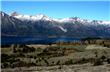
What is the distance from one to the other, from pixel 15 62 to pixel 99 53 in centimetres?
605

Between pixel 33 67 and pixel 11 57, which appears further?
pixel 11 57

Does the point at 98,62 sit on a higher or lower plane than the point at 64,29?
higher

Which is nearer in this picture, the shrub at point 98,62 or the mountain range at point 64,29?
the shrub at point 98,62

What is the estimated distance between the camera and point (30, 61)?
16641mm

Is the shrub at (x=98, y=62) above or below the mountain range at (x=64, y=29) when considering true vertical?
above

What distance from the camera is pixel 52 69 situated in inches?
592

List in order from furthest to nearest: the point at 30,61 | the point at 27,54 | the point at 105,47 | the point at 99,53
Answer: the point at 105,47
the point at 99,53
the point at 27,54
the point at 30,61

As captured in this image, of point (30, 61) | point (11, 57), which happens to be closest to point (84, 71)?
point (30, 61)

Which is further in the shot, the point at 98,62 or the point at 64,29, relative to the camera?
the point at 64,29

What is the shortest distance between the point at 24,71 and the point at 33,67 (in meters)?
1.17

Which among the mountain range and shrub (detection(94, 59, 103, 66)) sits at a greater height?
shrub (detection(94, 59, 103, 66))

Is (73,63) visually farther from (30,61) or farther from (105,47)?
(105,47)

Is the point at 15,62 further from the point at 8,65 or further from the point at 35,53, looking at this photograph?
the point at 35,53

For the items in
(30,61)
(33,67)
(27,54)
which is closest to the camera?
(33,67)
